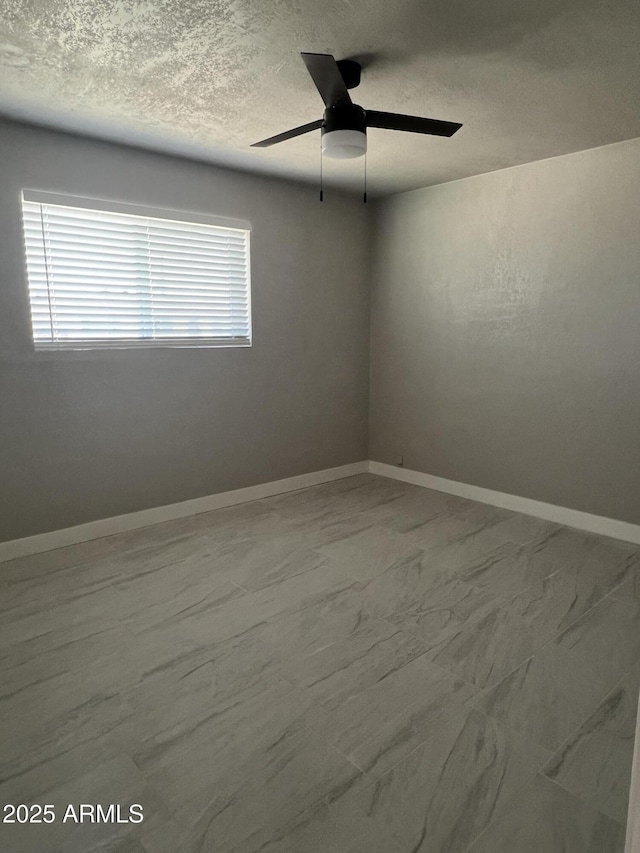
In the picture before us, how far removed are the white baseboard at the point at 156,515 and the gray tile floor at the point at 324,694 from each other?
9cm

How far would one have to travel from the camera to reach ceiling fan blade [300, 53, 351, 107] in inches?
73.6

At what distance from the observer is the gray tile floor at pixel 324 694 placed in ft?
4.94

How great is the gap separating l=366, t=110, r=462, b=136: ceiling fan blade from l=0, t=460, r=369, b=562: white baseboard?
9.51ft

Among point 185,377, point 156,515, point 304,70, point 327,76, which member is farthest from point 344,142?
point 156,515

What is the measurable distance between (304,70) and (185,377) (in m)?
2.21

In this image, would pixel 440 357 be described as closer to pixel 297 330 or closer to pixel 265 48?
pixel 297 330

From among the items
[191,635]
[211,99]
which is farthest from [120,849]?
[211,99]

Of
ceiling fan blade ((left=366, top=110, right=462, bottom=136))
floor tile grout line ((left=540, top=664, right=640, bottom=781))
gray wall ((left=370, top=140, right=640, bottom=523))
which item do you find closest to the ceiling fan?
ceiling fan blade ((left=366, top=110, right=462, bottom=136))

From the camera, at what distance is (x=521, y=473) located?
13.2 feet

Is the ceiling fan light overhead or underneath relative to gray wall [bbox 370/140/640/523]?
overhead

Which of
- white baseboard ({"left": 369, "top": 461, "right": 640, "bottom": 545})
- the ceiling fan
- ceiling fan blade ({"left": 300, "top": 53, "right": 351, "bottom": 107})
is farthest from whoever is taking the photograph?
white baseboard ({"left": 369, "top": 461, "right": 640, "bottom": 545})

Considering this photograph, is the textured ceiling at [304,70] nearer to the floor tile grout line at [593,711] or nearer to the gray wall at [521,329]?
the gray wall at [521,329]

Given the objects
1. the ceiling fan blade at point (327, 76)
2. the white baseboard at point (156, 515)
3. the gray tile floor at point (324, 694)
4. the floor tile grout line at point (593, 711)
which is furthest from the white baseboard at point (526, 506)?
the ceiling fan blade at point (327, 76)

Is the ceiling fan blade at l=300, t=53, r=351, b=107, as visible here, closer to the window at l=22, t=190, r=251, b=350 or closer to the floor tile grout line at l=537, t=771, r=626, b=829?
the window at l=22, t=190, r=251, b=350
